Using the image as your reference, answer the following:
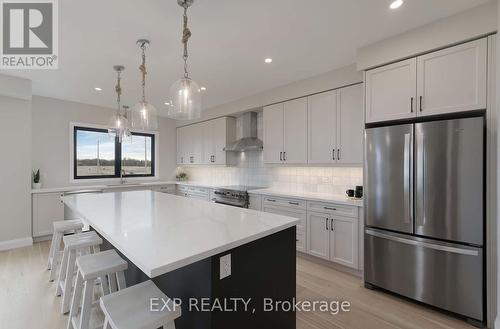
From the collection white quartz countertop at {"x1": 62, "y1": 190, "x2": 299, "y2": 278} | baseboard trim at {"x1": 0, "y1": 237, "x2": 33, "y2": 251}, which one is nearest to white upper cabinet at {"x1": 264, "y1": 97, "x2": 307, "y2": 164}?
white quartz countertop at {"x1": 62, "y1": 190, "x2": 299, "y2": 278}

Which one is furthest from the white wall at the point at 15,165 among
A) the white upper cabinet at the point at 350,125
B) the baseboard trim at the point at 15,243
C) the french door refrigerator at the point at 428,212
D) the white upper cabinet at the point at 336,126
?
the french door refrigerator at the point at 428,212

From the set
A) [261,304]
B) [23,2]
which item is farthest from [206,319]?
[23,2]

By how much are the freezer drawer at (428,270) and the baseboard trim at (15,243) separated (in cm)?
512

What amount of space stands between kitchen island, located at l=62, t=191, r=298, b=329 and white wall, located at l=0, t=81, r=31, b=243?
2878mm

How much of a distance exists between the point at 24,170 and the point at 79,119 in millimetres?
1450

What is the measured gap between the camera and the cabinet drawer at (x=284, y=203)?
3.34 meters

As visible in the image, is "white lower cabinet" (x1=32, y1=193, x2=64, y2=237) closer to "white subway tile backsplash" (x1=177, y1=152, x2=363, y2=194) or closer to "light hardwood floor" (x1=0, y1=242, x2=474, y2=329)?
"light hardwood floor" (x1=0, y1=242, x2=474, y2=329)

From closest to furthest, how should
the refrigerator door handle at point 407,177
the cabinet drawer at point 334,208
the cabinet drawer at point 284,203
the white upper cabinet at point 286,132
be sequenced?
1. the refrigerator door handle at point 407,177
2. the cabinet drawer at point 334,208
3. the cabinet drawer at point 284,203
4. the white upper cabinet at point 286,132

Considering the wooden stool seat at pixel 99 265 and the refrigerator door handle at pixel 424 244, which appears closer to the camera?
the wooden stool seat at pixel 99 265

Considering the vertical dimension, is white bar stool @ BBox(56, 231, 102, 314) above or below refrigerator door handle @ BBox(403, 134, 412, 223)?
below

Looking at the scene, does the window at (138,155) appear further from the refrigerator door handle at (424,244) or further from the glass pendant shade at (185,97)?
the refrigerator door handle at (424,244)

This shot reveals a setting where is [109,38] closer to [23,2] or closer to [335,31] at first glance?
[23,2]

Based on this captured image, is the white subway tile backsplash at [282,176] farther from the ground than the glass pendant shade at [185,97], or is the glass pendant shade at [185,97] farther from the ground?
the glass pendant shade at [185,97]

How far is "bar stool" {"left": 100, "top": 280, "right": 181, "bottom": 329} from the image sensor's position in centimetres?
113
